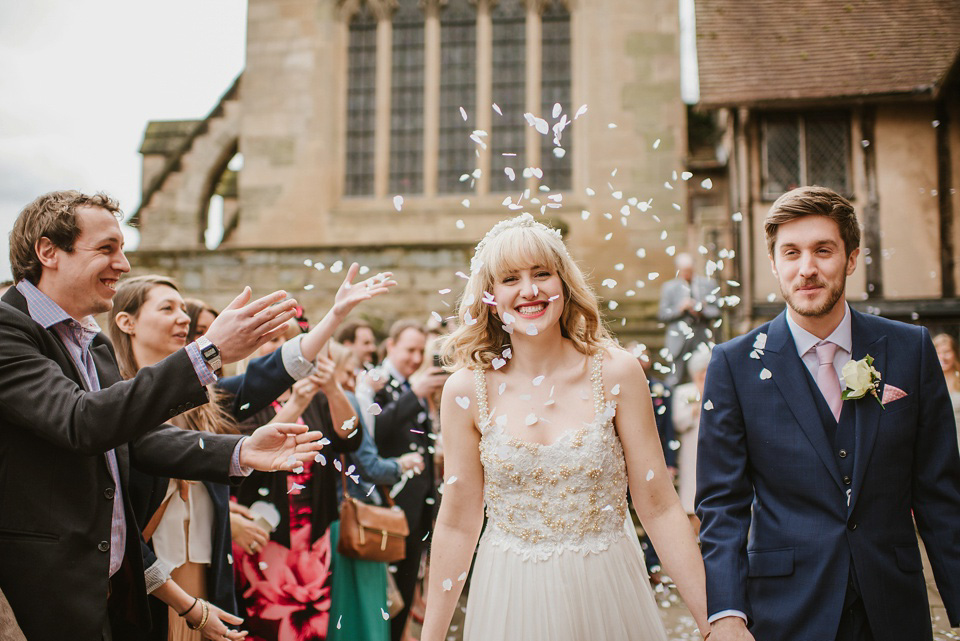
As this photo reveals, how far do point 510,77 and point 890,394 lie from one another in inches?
577

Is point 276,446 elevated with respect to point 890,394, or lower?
lower

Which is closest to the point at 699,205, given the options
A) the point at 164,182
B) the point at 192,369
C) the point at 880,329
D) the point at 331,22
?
the point at 331,22

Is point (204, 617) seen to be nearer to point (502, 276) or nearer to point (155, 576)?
point (155, 576)

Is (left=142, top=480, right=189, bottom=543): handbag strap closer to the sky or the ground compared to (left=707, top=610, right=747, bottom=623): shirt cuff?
closer to the sky

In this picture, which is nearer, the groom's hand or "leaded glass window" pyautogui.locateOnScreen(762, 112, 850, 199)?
the groom's hand

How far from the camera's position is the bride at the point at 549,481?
2971 mm

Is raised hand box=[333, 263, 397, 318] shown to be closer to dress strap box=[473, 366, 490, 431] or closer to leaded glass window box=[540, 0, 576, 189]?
dress strap box=[473, 366, 490, 431]

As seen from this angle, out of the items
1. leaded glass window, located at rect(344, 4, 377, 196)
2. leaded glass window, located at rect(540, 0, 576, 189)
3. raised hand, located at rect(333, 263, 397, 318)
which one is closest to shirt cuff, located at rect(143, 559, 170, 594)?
raised hand, located at rect(333, 263, 397, 318)

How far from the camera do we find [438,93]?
1678 cm

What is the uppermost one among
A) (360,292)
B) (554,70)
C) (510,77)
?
(554,70)

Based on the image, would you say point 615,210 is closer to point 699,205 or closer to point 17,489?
point 699,205

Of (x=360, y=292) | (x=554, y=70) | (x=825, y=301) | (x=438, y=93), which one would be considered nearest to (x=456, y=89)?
(x=438, y=93)

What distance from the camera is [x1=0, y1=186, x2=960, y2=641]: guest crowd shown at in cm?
265

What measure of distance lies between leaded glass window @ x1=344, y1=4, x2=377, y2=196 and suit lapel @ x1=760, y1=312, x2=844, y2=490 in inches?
→ 584
